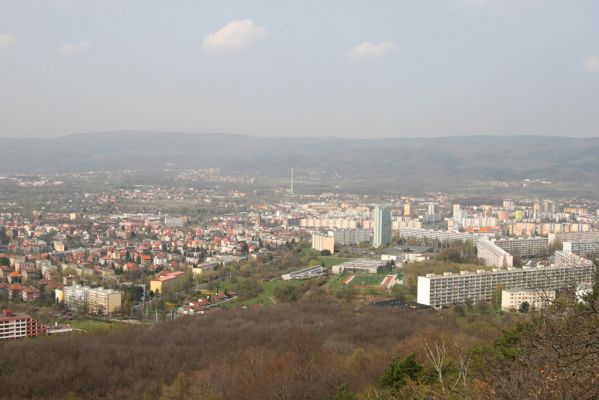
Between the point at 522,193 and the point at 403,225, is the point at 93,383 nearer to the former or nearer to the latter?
the point at 403,225

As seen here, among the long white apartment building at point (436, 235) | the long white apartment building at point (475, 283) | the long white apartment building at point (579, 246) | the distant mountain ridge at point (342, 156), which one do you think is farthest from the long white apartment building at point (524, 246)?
the distant mountain ridge at point (342, 156)

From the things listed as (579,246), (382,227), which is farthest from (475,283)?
(382,227)

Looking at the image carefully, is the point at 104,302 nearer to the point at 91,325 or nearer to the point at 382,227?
the point at 91,325

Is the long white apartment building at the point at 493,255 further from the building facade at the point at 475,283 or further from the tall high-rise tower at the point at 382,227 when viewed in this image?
the tall high-rise tower at the point at 382,227

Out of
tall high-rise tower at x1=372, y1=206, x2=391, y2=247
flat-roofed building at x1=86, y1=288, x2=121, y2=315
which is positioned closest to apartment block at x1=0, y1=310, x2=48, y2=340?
flat-roofed building at x1=86, y1=288, x2=121, y2=315

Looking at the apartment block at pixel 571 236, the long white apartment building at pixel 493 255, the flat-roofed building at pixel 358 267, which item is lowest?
the flat-roofed building at pixel 358 267

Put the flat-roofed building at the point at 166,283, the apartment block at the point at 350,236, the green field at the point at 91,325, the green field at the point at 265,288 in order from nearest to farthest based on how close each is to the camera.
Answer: the green field at the point at 91,325 → the green field at the point at 265,288 → the flat-roofed building at the point at 166,283 → the apartment block at the point at 350,236

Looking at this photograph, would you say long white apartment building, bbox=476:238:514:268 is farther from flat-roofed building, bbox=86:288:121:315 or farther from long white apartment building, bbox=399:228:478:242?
flat-roofed building, bbox=86:288:121:315
